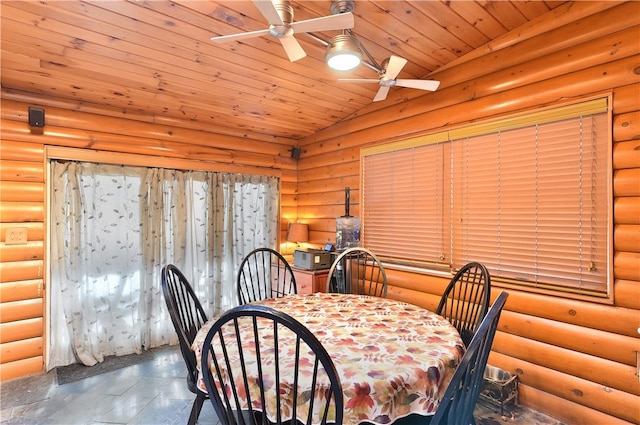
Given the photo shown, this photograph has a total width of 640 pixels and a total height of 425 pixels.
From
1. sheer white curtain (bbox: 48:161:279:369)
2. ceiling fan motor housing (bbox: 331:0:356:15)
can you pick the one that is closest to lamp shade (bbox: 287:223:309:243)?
sheer white curtain (bbox: 48:161:279:369)

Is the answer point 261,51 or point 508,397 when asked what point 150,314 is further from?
point 508,397

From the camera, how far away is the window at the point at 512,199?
2031 mm

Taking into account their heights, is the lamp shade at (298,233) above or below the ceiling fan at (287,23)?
below

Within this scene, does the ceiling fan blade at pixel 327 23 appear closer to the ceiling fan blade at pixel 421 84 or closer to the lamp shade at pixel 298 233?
the ceiling fan blade at pixel 421 84

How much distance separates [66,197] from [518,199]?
3.79 meters

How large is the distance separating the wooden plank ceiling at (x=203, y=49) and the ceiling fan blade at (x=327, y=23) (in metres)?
0.41

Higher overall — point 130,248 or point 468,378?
point 130,248

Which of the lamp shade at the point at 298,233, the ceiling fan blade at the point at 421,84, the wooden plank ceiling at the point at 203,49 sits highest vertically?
the wooden plank ceiling at the point at 203,49

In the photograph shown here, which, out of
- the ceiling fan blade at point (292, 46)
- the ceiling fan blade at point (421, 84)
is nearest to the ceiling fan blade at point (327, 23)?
the ceiling fan blade at point (292, 46)

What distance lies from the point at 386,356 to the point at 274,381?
0.47 meters

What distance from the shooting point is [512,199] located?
94.0 inches

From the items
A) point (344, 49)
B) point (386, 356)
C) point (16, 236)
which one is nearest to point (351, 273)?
point (386, 356)

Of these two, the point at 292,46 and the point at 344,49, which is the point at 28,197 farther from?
the point at 344,49

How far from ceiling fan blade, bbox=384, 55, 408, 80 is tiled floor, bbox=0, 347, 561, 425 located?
2400mm
